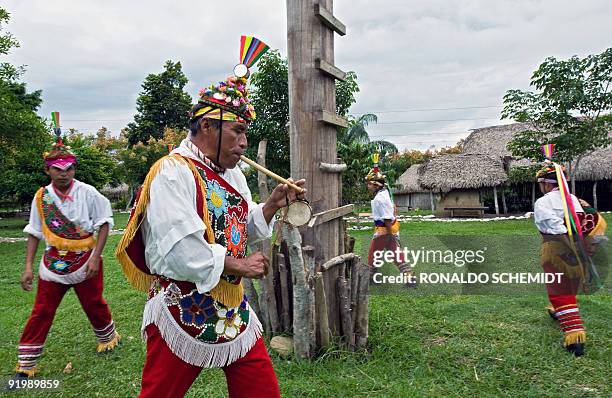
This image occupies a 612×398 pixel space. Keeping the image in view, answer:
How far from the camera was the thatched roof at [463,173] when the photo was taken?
2325cm

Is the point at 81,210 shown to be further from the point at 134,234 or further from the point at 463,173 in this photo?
the point at 463,173

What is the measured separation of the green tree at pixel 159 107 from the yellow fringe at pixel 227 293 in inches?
1411

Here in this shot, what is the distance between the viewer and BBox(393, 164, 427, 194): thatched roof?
29.6 metres

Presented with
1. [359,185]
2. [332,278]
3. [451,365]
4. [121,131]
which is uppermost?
[121,131]

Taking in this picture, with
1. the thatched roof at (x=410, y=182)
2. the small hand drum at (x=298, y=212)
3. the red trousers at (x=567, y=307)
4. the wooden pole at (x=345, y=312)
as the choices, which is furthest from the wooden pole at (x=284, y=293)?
the thatched roof at (x=410, y=182)

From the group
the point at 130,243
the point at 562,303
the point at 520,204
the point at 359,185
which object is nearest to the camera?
the point at 130,243

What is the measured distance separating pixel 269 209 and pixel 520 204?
25.2m

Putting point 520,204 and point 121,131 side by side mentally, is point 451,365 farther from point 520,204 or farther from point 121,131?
point 121,131

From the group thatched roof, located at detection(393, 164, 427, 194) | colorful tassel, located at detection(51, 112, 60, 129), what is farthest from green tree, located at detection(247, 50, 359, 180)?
thatched roof, located at detection(393, 164, 427, 194)

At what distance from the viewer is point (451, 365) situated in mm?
3791

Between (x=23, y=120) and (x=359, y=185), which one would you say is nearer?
(x=23, y=120)

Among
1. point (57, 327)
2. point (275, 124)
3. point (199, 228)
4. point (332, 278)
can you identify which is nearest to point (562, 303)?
point (332, 278)

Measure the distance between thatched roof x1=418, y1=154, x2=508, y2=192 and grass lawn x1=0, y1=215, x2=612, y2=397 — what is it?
18.3 m

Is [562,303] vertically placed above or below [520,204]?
below
